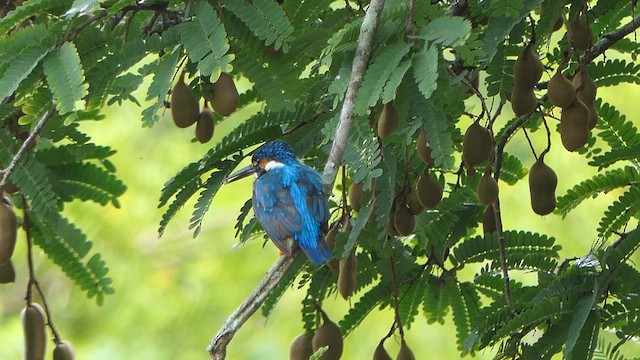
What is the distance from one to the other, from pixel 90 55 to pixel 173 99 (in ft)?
0.75

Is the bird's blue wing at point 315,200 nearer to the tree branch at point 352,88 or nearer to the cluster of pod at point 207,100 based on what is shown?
the cluster of pod at point 207,100

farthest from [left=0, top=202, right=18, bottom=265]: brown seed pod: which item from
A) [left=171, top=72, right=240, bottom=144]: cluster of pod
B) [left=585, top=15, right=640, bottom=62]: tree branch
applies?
[left=585, top=15, right=640, bottom=62]: tree branch

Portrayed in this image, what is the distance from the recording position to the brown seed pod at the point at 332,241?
121 inches

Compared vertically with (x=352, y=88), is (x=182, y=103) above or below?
above

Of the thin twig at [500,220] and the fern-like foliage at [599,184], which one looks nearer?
the thin twig at [500,220]

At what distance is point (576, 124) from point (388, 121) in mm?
439

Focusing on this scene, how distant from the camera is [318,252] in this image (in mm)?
3053

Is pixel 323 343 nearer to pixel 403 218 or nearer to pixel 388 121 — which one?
pixel 403 218

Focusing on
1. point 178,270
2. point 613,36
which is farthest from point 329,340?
point 178,270

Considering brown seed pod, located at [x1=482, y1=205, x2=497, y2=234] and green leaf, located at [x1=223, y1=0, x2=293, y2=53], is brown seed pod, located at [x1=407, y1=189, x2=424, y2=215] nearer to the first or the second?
brown seed pod, located at [x1=482, y1=205, x2=497, y2=234]

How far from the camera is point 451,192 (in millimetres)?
3404

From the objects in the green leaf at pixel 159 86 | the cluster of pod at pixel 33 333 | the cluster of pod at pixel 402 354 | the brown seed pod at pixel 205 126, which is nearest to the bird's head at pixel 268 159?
the brown seed pod at pixel 205 126

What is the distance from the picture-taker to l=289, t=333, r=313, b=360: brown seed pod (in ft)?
10.4

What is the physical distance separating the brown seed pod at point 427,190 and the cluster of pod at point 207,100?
1.59ft
